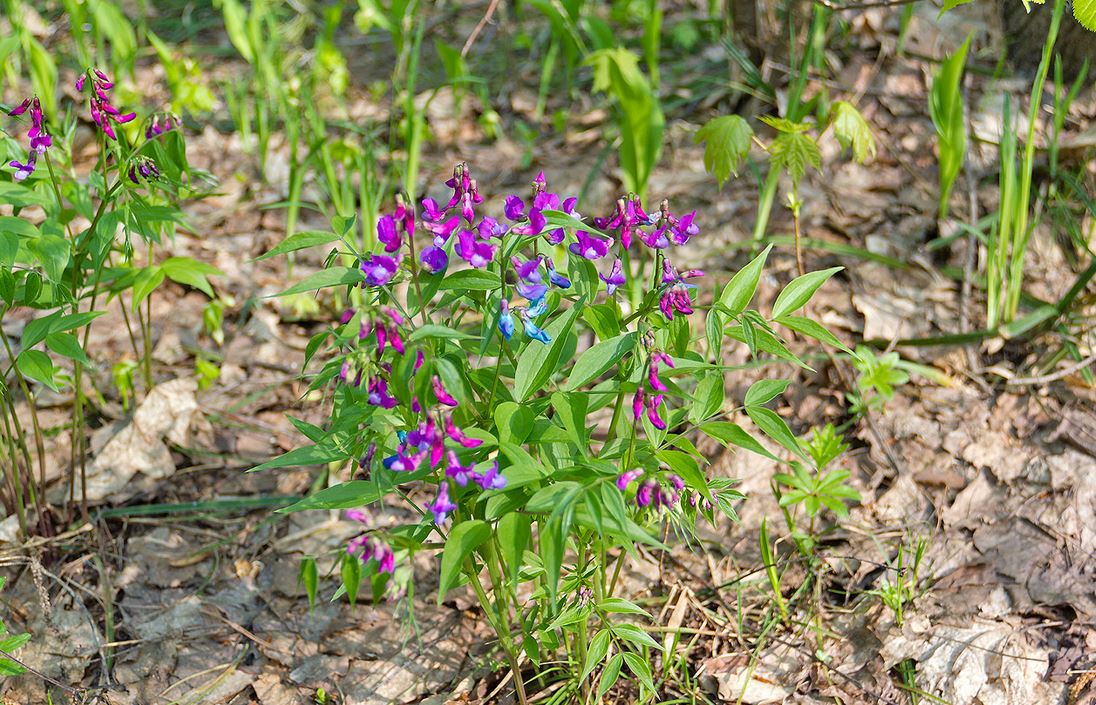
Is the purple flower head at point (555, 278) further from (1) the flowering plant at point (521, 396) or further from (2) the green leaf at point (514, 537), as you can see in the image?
(2) the green leaf at point (514, 537)

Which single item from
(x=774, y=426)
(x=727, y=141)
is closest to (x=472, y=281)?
(x=774, y=426)

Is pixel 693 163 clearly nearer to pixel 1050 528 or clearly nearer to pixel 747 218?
pixel 747 218

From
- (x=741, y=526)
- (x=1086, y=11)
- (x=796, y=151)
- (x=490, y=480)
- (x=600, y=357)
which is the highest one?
(x=1086, y=11)

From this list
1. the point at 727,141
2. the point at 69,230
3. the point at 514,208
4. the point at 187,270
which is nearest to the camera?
the point at 514,208

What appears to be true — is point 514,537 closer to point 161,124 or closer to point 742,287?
point 742,287

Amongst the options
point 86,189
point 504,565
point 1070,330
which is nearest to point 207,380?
point 86,189

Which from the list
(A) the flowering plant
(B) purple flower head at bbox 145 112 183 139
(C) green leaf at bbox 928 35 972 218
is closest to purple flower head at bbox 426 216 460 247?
(A) the flowering plant

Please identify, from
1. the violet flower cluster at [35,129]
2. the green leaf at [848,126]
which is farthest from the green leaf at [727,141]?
the violet flower cluster at [35,129]
